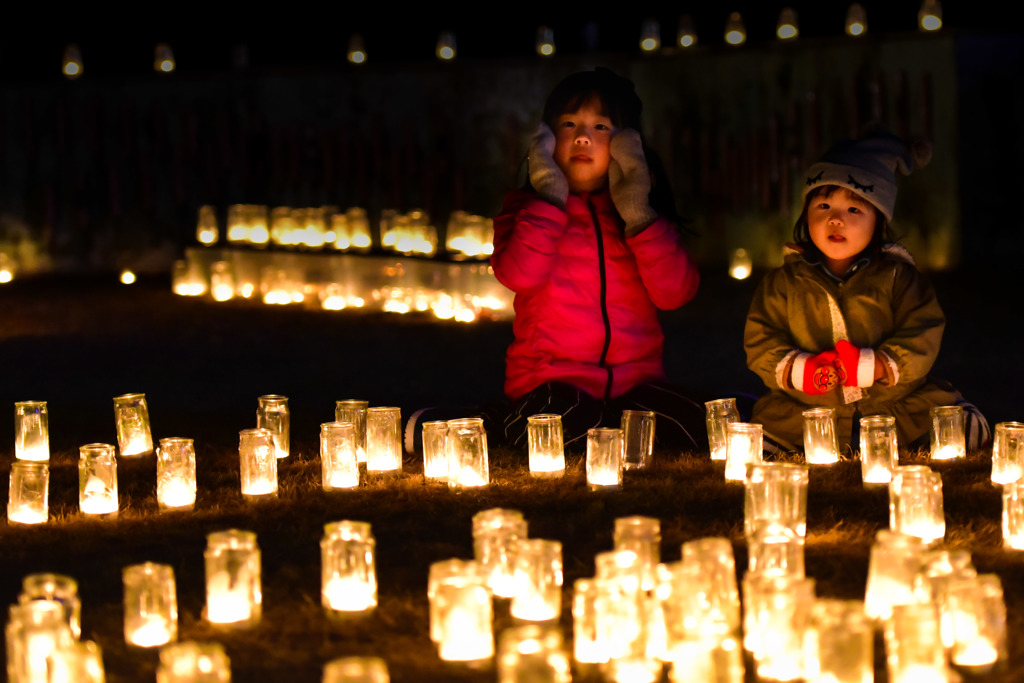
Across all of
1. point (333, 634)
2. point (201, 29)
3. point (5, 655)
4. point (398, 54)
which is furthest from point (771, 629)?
point (201, 29)

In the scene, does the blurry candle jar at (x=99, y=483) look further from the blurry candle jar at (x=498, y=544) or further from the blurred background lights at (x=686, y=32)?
the blurred background lights at (x=686, y=32)

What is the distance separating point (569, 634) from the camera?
373cm

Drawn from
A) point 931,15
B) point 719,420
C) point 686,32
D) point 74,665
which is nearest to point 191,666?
point 74,665

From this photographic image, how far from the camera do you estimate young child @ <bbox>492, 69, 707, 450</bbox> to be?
6062 mm

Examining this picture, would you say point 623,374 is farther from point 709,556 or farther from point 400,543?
point 709,556

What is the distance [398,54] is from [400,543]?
10.8 metres

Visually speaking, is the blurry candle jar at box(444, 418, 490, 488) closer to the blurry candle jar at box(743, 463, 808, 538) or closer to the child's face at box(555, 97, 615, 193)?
the blurry candle jar at box(743, 463, 808, 538)

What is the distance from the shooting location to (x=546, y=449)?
547 centimetres

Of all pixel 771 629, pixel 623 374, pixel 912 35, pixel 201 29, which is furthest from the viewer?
pixel 201 29

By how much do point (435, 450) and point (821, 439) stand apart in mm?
1447

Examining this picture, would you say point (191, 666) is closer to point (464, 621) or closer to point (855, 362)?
point (464, 621)

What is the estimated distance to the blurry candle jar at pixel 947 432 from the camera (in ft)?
18.3

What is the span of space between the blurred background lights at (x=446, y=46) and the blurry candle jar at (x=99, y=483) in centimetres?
926

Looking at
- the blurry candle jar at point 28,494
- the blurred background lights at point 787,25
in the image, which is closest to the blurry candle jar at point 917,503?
the blurry candle jar at point 28,494
